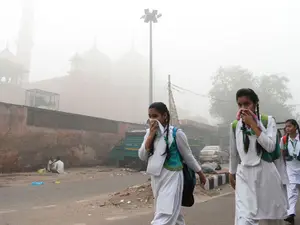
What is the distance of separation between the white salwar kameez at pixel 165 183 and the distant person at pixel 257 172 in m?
0.54

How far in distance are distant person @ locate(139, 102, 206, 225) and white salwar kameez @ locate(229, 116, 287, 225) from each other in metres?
0.55

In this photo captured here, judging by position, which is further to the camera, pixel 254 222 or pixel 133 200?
pixel 133 200

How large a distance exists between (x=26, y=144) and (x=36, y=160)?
0.94 m

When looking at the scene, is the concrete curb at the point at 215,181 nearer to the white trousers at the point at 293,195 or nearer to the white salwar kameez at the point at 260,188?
the white trousers at the point at 293,195

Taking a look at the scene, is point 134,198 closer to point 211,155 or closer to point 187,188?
point 187,188

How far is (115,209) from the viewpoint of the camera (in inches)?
230

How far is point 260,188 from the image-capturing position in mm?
2809

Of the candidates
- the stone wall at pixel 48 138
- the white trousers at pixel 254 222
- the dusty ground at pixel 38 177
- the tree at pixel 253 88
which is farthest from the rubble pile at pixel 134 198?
the tree at pixel 253 88

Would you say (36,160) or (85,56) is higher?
(85,56)

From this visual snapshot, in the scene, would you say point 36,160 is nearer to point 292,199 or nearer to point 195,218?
point 195,218

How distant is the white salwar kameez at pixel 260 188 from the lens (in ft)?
9.07

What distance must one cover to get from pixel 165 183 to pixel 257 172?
84 cm

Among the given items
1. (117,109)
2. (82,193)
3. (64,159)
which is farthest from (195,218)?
(117,109)

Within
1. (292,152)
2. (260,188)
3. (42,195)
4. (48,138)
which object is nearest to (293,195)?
(292,152)
